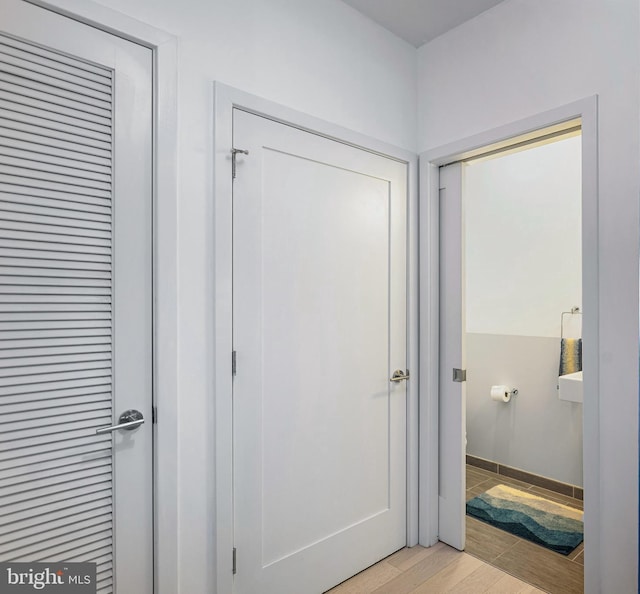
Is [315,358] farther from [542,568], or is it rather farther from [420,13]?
[420,13]

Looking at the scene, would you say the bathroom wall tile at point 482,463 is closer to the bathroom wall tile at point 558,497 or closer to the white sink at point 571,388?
the bathroom wall tile at point 558,497

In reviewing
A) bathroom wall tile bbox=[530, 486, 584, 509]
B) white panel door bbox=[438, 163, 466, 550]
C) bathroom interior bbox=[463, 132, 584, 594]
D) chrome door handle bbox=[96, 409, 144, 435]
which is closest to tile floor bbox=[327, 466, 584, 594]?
white panel door bbox=[438, 163, 466, 550]

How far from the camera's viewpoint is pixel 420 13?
200cm

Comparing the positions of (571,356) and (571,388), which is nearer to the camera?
(571,388)

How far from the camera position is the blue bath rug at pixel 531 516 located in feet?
7.37

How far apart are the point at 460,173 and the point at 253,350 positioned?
1383 mm

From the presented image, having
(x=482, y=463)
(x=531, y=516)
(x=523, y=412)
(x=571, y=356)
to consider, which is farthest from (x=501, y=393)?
(x=531, y=516)

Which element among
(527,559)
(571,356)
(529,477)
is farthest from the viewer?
Answer: (529,477)

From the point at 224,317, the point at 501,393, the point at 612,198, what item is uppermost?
the point at 612,198

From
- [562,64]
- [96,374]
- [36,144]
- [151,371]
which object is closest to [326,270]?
[151,371]

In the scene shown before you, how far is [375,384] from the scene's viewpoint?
2.06 m

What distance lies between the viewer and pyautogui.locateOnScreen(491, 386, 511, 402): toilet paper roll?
3.00 m

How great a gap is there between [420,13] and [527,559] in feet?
8.67

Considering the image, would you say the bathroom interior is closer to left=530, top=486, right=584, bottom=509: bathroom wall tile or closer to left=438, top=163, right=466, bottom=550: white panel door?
left=530, top=486, right=584, bottom=509: bathroom wall tile
